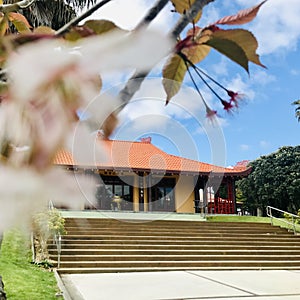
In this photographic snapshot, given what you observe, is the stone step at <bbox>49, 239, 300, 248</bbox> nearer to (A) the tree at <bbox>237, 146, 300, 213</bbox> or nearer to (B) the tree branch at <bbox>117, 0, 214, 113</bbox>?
(B) the tree branch at <bbox>117, 0, 214, 113</bbox>

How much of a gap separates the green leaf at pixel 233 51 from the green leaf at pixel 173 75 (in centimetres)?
4

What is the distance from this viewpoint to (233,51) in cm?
22

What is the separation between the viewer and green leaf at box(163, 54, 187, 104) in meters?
0.26

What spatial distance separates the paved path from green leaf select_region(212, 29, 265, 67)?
417 centimetres

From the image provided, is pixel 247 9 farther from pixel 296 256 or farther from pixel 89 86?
pixel 296 256

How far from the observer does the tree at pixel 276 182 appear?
20562mm

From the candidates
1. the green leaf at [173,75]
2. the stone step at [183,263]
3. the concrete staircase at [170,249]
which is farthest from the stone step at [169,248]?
the green leaf at [173,75]

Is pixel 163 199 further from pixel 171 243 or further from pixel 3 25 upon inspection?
pixel 3 25

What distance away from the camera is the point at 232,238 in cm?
888

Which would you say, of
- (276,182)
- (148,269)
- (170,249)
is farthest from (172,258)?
(276,182)

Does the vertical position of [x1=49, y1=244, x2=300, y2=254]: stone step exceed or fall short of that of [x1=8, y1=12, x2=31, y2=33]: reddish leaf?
it falls short

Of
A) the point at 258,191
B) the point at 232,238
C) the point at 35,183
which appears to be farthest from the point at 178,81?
the point at 258,191

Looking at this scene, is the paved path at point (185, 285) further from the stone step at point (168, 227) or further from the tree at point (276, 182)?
the tree at point (276, 182)

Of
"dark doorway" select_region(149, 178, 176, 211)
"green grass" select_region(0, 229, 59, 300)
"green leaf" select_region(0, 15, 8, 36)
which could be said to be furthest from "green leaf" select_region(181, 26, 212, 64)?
"dark doorway" select_region(149, 178, 176, 211)
